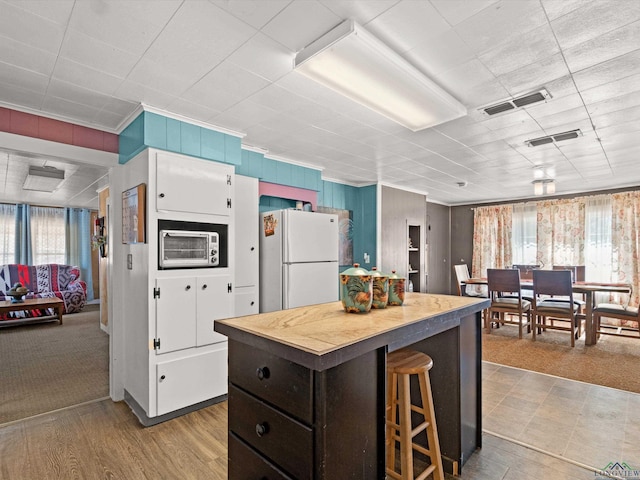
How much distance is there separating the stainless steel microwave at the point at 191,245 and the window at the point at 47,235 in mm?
7274

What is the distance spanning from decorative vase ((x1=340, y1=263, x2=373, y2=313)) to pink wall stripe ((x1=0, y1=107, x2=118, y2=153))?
105 inches

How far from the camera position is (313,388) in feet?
3.67

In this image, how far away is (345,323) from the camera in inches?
56.4

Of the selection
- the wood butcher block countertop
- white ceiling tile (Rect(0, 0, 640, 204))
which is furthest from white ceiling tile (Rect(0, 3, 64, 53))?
the wood butcher block countertop

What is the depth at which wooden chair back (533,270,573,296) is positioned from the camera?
456 centimetres

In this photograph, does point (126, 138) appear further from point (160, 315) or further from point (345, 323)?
point (345, 323)

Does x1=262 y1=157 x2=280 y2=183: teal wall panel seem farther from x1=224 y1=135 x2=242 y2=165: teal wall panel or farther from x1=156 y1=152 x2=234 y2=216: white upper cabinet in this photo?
x1=156 y1=152 x2=234 y2=216: white upper cabinet

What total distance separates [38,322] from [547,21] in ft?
27.0

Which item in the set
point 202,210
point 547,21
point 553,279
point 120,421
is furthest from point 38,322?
point 553,279

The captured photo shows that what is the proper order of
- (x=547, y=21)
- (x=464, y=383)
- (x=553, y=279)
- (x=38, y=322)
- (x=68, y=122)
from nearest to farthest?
1. (x=547, y=21)
2. (x=464, y=383)
3. (x=68, y=122)
4. (x=553, y=279)
5. (x=38, y=322)

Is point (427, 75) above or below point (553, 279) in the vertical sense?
above

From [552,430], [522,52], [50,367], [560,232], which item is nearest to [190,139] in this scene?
[522,52]

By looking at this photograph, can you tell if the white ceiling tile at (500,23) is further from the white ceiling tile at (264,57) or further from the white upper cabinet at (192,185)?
the white upper cabinet at (192,185)

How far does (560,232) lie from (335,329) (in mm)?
7213
